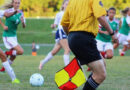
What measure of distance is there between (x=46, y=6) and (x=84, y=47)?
4518 cm

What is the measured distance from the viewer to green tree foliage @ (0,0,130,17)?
160 ft

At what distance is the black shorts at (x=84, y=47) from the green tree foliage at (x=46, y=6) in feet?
137

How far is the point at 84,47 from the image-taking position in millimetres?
5895

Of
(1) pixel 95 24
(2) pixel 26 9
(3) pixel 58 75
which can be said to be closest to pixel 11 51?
(3) pixel 58 75

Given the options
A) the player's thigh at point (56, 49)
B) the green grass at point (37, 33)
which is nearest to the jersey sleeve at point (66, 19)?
the player's thigh at point (56, 49)

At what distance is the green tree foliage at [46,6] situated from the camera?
160 feet

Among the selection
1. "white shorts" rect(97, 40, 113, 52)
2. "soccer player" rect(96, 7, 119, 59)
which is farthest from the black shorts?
"white shorts" rect(97, 40, 113, 52)

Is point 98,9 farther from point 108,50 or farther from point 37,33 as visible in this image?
point 37,33

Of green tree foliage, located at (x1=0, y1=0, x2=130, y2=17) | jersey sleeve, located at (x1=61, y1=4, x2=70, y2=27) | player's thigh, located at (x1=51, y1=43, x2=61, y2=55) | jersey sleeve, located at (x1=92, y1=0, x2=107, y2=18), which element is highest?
jersey sleeve, located at (x1=92, y1=0, x2=107, y2=18)

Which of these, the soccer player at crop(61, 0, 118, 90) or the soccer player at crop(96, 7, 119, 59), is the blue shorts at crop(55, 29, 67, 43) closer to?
the soccer player at crop(96, 7, 119, 59)

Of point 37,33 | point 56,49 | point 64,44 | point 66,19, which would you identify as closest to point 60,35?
point 64,44

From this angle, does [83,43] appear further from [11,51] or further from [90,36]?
[11,51]

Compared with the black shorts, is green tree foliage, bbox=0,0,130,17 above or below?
below

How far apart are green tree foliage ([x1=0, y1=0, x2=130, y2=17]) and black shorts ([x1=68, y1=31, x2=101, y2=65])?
4169cm
